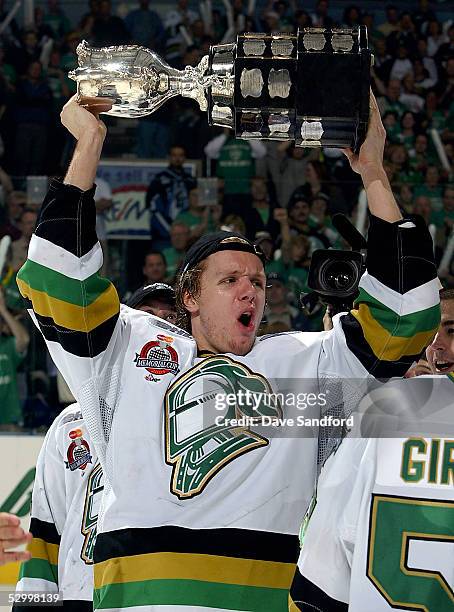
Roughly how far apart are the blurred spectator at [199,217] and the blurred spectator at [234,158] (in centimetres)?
12

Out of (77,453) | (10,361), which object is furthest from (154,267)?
(77,453)

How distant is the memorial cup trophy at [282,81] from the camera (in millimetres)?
2109

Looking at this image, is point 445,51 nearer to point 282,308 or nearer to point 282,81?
point 282,308

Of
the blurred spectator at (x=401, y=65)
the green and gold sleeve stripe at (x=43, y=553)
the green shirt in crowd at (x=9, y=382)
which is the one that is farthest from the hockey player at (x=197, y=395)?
the blurred spectator at (x=401, y=65)

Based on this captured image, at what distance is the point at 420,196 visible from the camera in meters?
6.06

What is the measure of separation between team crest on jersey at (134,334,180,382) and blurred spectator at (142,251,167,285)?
316 centimetres

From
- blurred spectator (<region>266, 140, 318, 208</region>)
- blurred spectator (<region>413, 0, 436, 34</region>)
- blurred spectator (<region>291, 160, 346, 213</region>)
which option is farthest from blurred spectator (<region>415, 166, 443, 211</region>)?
blurred spectator (<region>413, 0, 436, 34</region>)

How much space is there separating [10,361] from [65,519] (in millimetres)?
2042

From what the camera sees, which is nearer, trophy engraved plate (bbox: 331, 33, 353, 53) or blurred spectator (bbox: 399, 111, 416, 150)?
trophy engraved plate (bbox: 331, 33, 353, 53)

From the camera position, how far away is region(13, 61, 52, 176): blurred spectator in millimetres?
7137

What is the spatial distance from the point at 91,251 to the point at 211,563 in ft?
2.46

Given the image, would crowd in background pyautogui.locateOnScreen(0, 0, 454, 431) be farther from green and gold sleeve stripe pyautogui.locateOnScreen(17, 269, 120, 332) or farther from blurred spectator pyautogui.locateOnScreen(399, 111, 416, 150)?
green and gold sleeve stripe pyautogui.locateOnScreen(17, 269, 120, 332)

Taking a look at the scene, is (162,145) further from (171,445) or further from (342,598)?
(342,598)

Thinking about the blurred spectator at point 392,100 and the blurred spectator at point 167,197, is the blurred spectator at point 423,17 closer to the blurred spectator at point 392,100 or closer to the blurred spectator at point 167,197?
the blurred spectator at point 392,100
